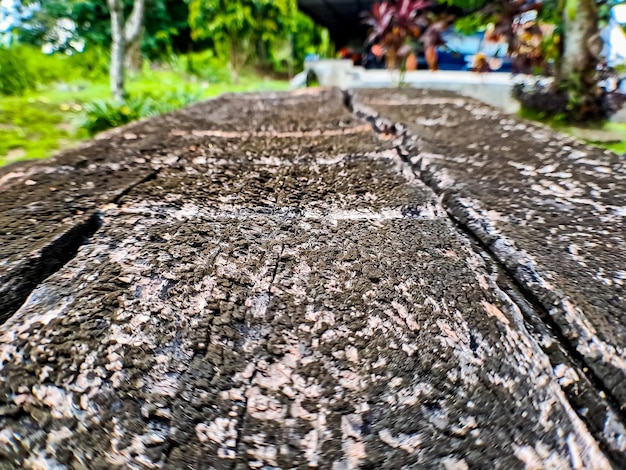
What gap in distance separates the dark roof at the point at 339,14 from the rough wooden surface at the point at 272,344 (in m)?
9.41

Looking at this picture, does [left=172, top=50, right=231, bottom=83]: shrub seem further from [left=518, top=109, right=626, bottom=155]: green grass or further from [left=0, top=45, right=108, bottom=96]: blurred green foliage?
[left=518, top=109, right=626, bottom=155]: green grass

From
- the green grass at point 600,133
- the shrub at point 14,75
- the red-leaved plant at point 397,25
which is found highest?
the red-leaved plant at point 397,25

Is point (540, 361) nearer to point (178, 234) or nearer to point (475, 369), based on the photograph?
point (475, 369)

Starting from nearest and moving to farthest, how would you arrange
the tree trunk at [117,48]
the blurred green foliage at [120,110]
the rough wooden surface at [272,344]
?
the rough wooden surface at [272,344]
the blurred green foliage at [120,110]
the tree trunk at [117,48]

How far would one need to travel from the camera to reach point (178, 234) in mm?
542

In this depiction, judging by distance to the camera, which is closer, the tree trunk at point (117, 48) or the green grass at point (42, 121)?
the green grass at point (42, 121)

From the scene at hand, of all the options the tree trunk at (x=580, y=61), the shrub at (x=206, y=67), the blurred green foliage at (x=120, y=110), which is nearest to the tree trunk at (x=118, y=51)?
the blurred green foliage at (x=120, y=110)

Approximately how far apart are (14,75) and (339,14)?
24.1 feet

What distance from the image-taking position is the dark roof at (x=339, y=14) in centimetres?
865

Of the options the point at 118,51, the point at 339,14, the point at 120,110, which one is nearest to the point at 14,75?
the point at 118,51

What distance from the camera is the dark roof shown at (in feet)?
28.4

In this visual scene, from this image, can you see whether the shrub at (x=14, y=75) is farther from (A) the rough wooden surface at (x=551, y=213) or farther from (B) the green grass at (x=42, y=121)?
(A) the rough wooden surface at (x=551, y=213)

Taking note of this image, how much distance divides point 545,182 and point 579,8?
351cm

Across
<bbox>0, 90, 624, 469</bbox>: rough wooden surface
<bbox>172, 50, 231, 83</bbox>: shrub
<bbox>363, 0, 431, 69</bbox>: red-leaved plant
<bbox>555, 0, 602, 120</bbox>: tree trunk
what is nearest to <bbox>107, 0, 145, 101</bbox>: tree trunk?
<bbox>363, 0, 431, 69</bbox>: red-leaved plant
